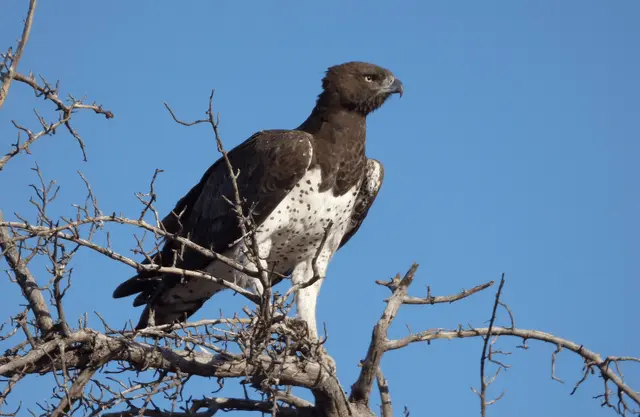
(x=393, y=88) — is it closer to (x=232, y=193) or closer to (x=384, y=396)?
(x=232, y=193)

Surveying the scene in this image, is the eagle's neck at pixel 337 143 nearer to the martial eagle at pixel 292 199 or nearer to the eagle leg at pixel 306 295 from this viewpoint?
the martial eagle at pixel 292 199

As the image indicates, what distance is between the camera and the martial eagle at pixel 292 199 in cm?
731

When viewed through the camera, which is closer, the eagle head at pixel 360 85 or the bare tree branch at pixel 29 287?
the bare tree branch at pixel 29 287

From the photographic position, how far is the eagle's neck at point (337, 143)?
24.6 feet

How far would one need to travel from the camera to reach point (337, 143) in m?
7.63

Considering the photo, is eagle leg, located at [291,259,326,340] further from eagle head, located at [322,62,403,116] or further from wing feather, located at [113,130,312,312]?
eagle head, located at [322,62,403,116]

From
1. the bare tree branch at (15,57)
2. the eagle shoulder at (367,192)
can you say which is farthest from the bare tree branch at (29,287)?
the eagle shoulder at (367,192)

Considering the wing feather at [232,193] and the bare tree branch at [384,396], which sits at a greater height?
the wing feather at [232,193]

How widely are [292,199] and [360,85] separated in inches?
54.5

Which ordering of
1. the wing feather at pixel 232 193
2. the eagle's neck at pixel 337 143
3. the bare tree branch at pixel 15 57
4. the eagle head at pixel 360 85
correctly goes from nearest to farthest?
the bare tree branch at pixel 15 57 < the wing feather at pixel 232 193 < the eagle's neck at pixel 337 143 < the eagle head at pixel 360 85

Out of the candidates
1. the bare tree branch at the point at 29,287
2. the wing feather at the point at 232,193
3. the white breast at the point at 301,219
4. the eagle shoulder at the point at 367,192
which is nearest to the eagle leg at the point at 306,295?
the white breast at the point at 301,219

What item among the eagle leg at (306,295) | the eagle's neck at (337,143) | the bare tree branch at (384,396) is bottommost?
the bare tree branch at (384,396)

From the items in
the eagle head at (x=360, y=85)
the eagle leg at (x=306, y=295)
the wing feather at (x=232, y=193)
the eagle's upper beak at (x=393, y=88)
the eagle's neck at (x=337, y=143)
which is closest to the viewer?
the wing feather at (x=232, y=193)

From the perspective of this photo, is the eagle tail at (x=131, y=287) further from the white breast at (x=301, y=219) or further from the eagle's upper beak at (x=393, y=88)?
the eagle's upper beak at (x=393, y=88)
